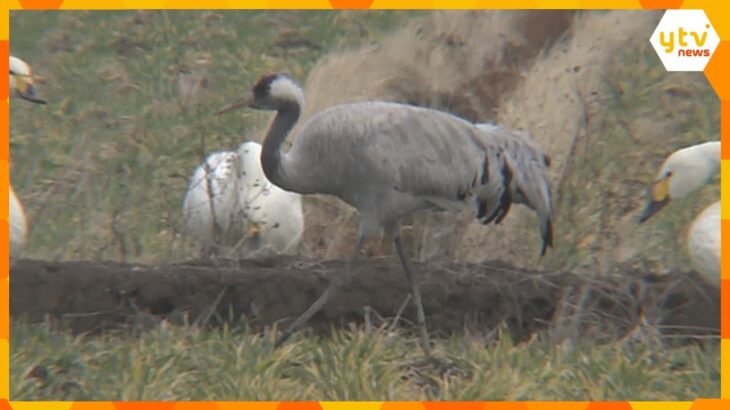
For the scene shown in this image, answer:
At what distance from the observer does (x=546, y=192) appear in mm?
7262

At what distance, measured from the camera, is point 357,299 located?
727 centimetres

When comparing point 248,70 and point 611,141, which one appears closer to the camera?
point 611,141

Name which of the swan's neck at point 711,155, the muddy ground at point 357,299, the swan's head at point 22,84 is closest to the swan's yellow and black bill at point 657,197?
the swan's neck at point 711,155

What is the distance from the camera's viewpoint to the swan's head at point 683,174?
26.3 ft

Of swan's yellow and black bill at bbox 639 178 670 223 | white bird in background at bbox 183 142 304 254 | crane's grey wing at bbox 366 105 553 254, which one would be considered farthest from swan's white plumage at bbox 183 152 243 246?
swan's yellow and black bill at bbox 639 178 670 223

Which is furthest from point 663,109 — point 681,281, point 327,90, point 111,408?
point 111,408

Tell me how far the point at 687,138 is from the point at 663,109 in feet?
1.26

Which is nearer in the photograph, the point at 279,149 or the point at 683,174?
the point at 279,149

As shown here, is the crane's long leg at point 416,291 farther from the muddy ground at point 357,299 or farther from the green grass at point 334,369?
the muddy ground at point 357,299

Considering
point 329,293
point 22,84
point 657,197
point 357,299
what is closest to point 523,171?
point 357,299

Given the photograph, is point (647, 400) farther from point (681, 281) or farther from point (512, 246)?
point (512, 246)

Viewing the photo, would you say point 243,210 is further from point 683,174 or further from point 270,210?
point 683,174

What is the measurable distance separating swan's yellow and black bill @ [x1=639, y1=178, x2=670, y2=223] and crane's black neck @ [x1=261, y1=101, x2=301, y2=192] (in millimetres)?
1843

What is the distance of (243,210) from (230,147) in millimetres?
2221
